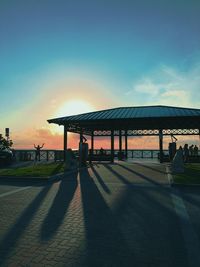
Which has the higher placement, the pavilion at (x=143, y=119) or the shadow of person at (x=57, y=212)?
the pavilion at (x=143, y=119)

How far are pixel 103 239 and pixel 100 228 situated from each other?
24.7 inches

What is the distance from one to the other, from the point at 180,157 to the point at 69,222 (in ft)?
34.0

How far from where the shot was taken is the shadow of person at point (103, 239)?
400 centimetres

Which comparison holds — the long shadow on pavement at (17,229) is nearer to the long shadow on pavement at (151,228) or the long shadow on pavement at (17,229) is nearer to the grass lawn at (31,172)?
the long shadow on pavement at (151,228)

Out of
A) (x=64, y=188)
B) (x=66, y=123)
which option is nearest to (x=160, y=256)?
(x=64, y=188)

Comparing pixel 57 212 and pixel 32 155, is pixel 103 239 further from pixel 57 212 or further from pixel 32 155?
pixel 32 155

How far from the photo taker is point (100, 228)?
551 cm

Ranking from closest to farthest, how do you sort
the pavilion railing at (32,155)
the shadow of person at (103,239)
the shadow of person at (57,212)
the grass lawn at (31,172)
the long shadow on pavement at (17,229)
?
the shadow of person at (103,239) → the long shadow on pavement at (17,229) → the shadow of person at (57,212) → the grass lawn at (31,172) → the pavilion railing at (32,155)

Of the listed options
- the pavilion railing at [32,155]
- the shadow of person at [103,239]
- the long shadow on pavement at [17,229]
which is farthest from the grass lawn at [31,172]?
the pavilion railing at [32,155]

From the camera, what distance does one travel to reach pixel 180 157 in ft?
49.3

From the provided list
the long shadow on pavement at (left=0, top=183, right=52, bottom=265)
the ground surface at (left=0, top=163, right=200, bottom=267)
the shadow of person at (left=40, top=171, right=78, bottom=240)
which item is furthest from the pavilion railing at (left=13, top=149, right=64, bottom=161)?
the long shadow on pavement at (left=0, top=183, right=52, bottom=265)

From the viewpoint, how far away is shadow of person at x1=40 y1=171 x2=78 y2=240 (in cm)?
529

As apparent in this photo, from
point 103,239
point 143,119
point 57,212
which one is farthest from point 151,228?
point 143,119

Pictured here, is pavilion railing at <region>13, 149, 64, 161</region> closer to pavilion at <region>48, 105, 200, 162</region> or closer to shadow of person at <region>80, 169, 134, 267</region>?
pavilion at <region>48, 105, 200, 162</region>
